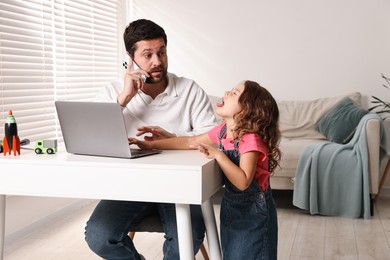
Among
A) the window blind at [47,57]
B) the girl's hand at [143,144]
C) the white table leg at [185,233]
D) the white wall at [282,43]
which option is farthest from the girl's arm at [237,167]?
the white wall at [282,43]

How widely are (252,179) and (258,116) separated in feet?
0.67

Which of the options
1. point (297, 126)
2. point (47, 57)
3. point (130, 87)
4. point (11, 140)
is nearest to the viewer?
point (11, 140)

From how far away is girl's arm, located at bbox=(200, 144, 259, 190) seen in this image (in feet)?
5.59

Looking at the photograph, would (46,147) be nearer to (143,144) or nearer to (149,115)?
(143,144)

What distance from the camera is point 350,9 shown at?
470cm

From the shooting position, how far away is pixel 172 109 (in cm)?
227

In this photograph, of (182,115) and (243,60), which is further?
(243,60)

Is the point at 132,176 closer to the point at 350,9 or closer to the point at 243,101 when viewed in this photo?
the point at 243,101

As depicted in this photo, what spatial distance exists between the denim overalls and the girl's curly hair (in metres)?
0.07

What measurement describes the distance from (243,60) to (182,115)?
8.95 feet

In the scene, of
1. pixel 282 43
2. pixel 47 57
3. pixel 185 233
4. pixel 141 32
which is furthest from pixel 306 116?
pixel 185 233

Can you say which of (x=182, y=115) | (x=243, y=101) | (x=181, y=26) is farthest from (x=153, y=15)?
(x=243, y=101)

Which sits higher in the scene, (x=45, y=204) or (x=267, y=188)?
(x=267, y=188)

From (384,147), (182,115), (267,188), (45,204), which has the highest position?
(182,115)
